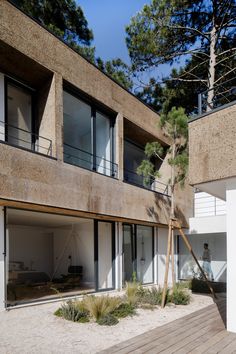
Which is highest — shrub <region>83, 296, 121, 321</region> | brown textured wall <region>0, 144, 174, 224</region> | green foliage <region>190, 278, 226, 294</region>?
brown textured wall <region>0, 144, 174, 224</region>

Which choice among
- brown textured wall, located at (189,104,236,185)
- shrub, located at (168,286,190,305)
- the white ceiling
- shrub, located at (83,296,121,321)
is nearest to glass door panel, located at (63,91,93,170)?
the white ceiling

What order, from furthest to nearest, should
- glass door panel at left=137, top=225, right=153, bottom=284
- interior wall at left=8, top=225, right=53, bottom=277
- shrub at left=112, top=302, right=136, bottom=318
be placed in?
interior wall at left=8, top=225, right=53, bottom=277 < glass door panel at left=137, top=225, right=153, bottom=284 < shrub at left=112, top=302, right=136, bottom=318

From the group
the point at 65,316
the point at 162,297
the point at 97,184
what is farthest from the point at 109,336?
the point at 97,184

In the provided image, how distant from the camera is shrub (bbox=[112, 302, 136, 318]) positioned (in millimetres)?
8198

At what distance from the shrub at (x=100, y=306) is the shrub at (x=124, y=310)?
11 cm

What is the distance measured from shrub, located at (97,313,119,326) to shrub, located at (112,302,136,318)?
46cm

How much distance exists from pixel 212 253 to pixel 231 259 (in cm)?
1078

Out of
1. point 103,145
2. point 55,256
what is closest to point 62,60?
point 103,145

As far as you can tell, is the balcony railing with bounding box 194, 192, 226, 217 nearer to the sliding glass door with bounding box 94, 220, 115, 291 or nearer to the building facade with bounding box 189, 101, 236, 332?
the sliding glass door with bounding box 94, 220, 115, 291

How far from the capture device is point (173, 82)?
20203 mm

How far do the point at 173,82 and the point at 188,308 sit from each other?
1397 centimetres

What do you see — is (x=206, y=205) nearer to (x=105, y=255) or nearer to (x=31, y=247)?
(x=105, y=255)

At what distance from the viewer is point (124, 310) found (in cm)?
845

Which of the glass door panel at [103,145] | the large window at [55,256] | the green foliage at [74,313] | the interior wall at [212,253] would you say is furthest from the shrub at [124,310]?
the interior wall at [212,253]
